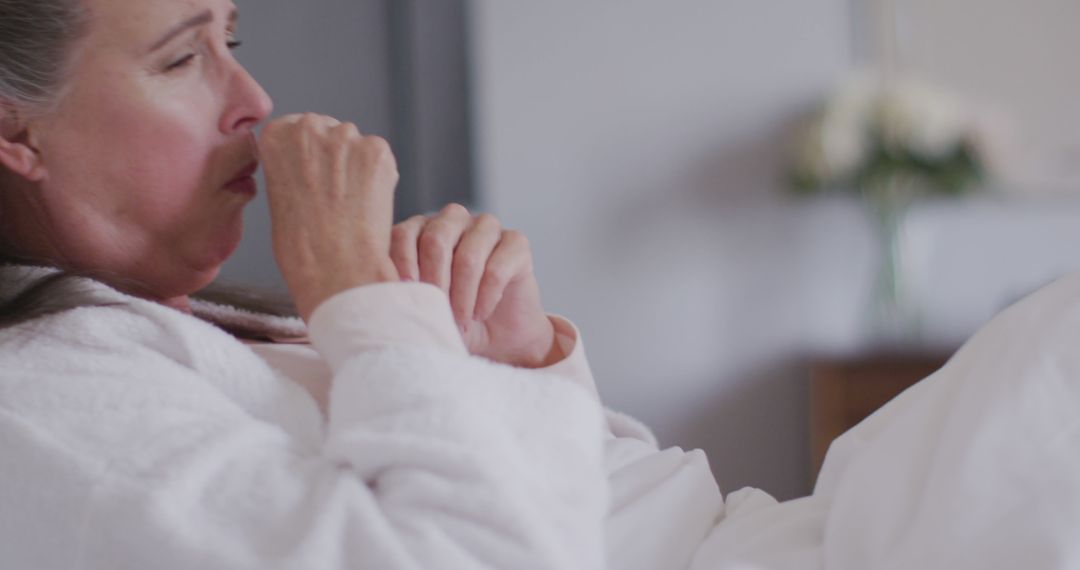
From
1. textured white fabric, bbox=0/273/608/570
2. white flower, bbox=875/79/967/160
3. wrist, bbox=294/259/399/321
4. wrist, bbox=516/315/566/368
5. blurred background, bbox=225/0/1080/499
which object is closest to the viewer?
textured white fabric, bbox=0/273/608/570

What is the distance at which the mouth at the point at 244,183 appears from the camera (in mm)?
976

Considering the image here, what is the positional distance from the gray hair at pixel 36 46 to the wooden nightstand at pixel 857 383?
224 cm

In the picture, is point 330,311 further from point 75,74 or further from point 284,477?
point 75,74

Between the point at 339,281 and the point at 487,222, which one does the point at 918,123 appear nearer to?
the point at 487,222

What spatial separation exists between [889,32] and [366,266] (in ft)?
8.90

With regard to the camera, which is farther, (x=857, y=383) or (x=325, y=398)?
(x=857, y=383)

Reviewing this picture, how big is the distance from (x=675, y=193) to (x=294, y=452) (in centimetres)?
252

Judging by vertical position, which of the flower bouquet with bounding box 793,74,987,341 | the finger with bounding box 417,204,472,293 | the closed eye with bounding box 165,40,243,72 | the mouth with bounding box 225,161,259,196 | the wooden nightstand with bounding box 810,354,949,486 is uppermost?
the closed eye with bounding box 165,40,243,72

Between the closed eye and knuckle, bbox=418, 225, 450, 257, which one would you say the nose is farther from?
knuckle, bbox=418, 225, 450, 257

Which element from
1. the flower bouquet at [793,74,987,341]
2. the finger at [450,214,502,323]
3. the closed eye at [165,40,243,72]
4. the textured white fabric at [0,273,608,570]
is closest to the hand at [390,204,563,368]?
the finger at [450,214,502,323]

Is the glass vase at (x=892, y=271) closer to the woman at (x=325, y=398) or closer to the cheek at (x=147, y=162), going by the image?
the woman at (x=325, y=398)

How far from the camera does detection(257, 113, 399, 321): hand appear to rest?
0.82 metres

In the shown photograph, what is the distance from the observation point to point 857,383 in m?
2.82

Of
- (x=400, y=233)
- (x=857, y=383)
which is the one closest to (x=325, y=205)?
(x=400, y=233)
